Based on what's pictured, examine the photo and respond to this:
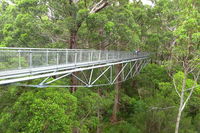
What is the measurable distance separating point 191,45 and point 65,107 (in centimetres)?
625

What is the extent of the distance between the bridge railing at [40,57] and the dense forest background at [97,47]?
936 mm

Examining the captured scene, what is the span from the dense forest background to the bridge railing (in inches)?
36.9

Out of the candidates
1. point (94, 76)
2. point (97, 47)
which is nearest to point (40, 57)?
point (94, 76)

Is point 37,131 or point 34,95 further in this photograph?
point 34,95

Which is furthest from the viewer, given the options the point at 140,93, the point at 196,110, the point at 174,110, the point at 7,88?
the point at 140,93

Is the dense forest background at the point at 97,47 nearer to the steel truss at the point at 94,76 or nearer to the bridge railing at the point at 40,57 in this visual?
the steel truss at the point at 94,76

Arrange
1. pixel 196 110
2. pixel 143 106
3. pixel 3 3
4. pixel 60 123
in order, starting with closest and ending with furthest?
pixel 60 123
pixel 196 110
pixel 143 106
pixel 3 3

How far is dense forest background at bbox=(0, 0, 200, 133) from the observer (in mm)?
4316

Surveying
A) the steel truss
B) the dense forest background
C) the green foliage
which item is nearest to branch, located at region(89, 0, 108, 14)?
the dense forest background

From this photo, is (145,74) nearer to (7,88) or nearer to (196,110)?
(196,110)

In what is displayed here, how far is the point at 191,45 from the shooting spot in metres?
6.93

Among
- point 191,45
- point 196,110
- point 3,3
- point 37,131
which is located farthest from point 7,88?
point 3,3

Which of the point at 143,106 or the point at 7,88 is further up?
the point at 7,88

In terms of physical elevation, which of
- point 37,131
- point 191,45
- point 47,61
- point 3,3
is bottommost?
point 37,131
